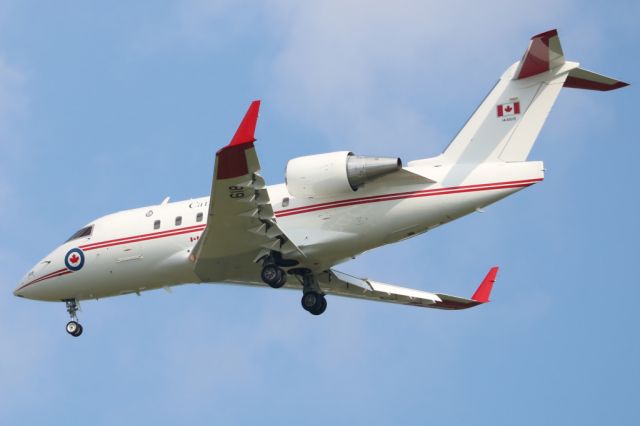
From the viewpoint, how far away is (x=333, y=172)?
31328 millimetres

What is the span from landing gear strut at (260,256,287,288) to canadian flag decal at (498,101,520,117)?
22.6ft

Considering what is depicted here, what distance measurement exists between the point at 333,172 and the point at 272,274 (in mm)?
3079

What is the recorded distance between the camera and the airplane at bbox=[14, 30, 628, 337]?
101 feet

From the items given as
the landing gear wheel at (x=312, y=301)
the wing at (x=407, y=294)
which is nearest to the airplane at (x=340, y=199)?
the landing gear wheel at (x=312, y=301)

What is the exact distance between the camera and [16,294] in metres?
36.4

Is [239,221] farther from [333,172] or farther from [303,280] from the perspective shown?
[303,280]

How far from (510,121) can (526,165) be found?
5.17 ft

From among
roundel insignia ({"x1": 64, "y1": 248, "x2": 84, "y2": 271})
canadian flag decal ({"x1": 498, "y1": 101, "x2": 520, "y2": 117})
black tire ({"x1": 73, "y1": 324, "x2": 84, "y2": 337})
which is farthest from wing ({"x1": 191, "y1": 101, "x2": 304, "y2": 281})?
canadian flag decal ({"x1": 498, "y1": 101, "x2": 520, "y2": 117})

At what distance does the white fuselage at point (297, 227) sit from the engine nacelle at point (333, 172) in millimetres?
411

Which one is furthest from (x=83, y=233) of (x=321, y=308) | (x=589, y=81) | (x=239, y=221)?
(x=589, y=81)

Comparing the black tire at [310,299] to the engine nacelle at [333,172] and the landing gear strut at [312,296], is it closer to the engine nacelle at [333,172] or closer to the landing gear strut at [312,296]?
the landing gear strut at [312,296]

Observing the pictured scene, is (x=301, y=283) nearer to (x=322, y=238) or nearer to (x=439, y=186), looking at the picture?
(x=322, y=238)

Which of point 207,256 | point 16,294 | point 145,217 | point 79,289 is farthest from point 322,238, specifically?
point 16,294

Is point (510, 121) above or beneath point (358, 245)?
above
